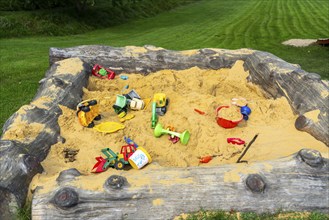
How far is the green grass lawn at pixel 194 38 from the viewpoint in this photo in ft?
26.6

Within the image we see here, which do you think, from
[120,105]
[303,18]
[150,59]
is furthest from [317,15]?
[120,105]

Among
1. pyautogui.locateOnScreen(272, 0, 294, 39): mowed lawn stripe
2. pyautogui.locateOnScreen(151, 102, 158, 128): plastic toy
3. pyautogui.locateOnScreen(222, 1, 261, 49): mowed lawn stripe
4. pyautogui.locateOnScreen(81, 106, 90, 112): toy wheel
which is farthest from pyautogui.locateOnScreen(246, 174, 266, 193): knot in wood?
pyautogui.locateOnScreen(272, 0, 294, 39): mowed lawn stripe

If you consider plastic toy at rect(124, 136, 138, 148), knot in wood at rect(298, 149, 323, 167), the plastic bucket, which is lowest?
plastic toy at rect(124, 136, 138, 148)

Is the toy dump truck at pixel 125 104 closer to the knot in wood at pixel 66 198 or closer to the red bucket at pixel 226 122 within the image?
the red bucket at pixel 226 122

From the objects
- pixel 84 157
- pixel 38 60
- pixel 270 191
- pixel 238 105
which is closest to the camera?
pixel 270 191

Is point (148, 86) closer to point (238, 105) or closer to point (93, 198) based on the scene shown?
point (238, 105)

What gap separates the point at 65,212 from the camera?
2.69 metres

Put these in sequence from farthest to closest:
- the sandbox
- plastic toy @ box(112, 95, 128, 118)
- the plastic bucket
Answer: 1. plastic toy @ box(112, 95, 128, 118)
2. the plastic bucket
3. the sandbox

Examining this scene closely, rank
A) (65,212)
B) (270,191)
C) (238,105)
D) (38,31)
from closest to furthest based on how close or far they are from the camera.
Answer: (65,212) < (270,191) < (238,105) < (38,31)

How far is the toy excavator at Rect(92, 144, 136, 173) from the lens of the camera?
3445mm

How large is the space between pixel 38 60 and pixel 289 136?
761 centimetres

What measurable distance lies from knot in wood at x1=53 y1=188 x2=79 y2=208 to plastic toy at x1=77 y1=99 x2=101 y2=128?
1501 millimetres

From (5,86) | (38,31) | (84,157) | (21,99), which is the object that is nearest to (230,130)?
(84,157)

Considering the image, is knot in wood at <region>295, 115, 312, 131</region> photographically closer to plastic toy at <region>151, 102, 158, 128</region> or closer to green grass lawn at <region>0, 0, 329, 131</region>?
plastic toy at <region>151, 102, 158, 128</region>
